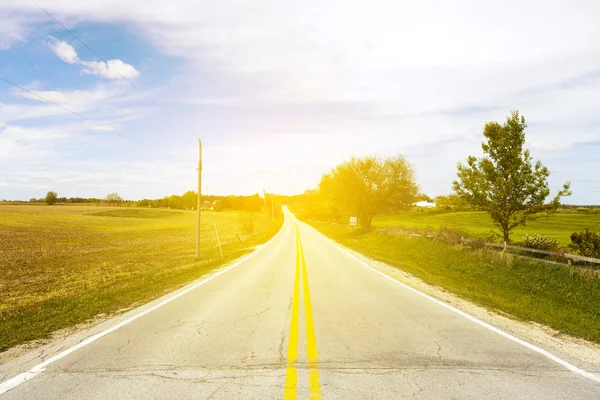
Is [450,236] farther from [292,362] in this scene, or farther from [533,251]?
[292,362]

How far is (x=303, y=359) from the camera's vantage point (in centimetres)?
510

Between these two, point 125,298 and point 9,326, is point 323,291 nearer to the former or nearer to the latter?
point 125,298

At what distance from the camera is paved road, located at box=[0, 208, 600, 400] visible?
4164mm

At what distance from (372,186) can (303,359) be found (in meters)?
39.7

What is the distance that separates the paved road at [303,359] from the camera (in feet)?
13.7

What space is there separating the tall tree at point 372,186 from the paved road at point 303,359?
1362 inches

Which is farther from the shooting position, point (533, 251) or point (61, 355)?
point (533, 251)

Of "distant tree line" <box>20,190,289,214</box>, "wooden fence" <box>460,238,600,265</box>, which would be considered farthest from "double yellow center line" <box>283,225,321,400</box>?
"distant tree line" <box>20,190,289,214</box>

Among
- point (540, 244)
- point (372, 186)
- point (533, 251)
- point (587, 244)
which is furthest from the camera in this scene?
point (372, 186)

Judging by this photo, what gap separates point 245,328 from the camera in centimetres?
669

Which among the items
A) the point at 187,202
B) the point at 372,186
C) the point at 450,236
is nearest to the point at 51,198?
the point at 187,202

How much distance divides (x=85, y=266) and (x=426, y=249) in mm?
22313

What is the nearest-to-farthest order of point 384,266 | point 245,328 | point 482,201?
point 245,328 < point 384,266 < point 482,201

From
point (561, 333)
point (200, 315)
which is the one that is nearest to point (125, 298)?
point (200, 315)
